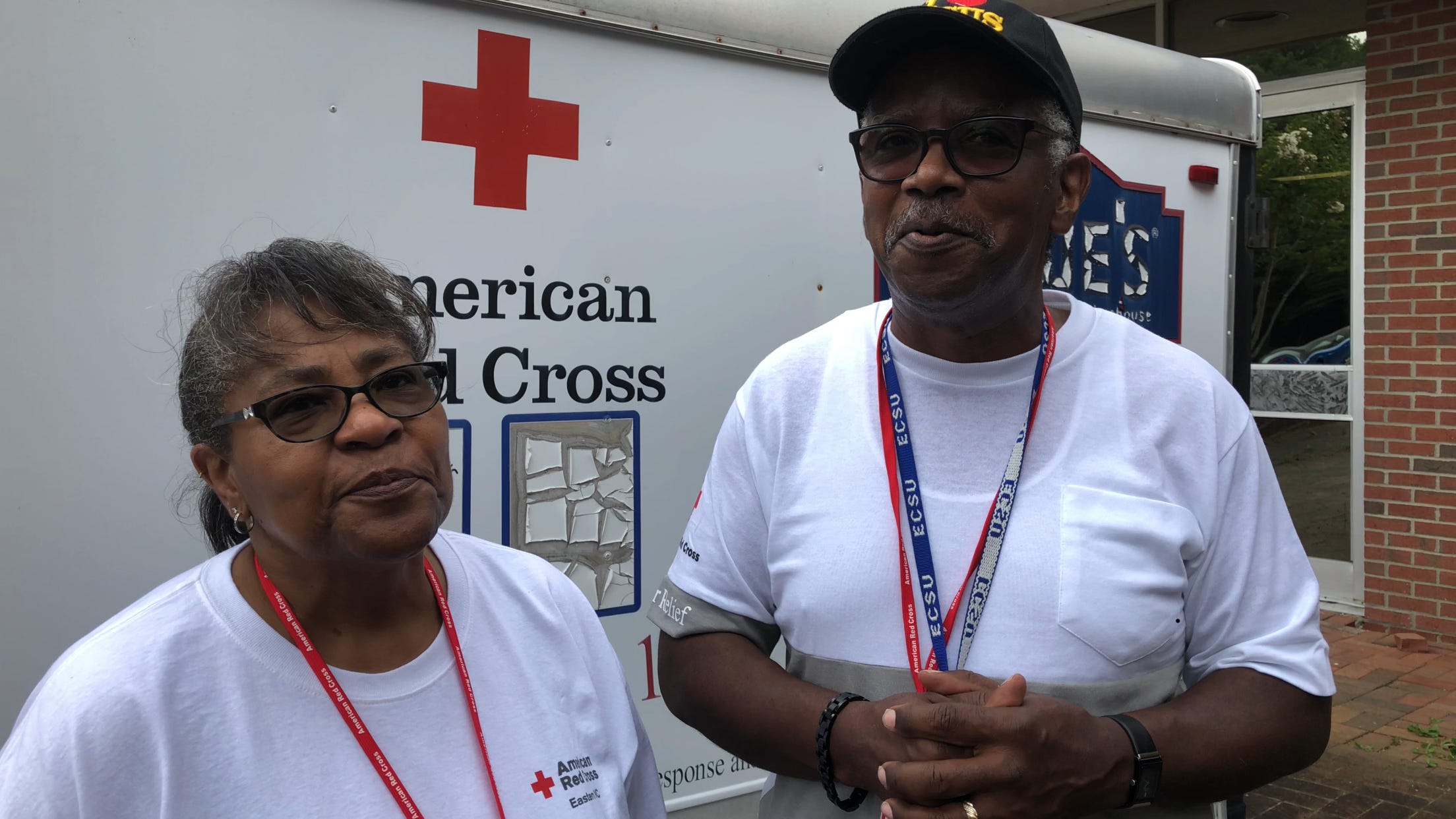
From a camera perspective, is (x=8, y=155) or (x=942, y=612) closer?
(x=942, y=612)

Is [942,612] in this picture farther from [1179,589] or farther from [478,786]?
[478,786]

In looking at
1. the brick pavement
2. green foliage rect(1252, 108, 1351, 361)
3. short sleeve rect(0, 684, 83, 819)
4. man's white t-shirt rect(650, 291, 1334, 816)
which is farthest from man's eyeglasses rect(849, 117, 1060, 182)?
green foliage rect(1252, 108, 1351, 361)

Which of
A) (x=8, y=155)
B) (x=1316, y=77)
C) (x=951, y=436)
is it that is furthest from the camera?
(x=1316, y=77)

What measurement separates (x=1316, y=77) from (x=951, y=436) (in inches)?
243

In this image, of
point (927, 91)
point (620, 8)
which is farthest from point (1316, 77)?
point (927, 91)

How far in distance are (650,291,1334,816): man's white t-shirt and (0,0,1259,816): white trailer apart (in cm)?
44

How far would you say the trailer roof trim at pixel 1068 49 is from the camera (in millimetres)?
2309

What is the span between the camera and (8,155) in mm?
1657

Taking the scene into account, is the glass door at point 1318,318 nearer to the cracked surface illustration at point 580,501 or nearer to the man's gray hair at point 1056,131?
the cracked surface illustration at point 580,501

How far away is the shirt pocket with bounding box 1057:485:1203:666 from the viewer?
1.34m

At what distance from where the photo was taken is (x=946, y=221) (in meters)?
1.46

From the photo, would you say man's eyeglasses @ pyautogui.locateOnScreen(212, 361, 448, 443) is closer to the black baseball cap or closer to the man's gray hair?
the black baseball cap

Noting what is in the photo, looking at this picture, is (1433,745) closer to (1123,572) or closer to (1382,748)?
(1382,748)

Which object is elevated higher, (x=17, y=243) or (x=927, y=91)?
(x=927, y=91)
